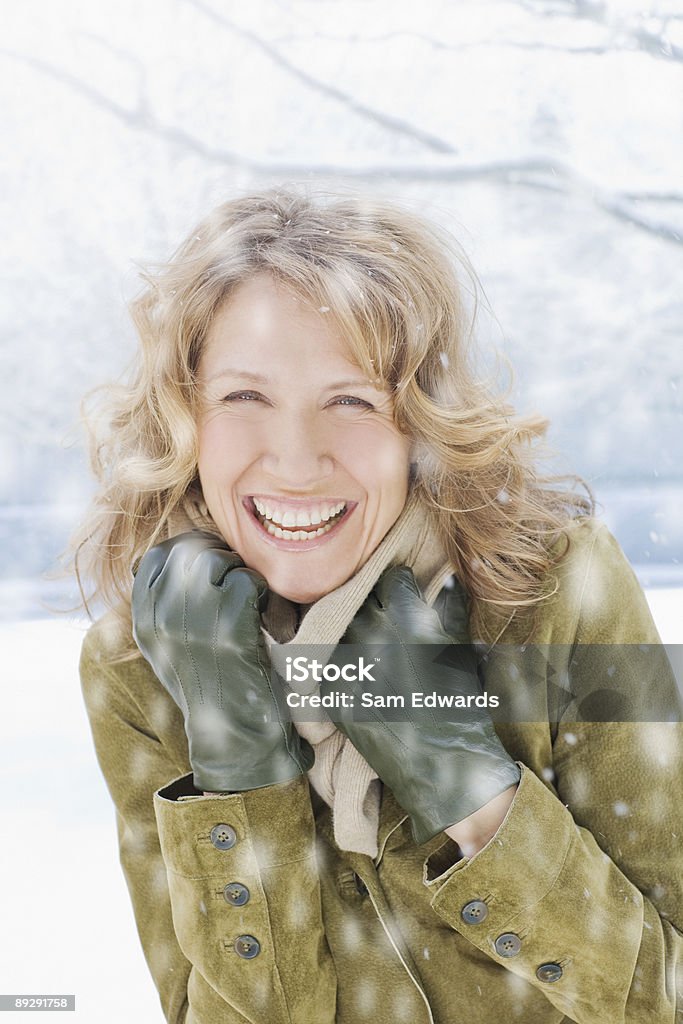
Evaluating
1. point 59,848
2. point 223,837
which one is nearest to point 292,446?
point 223,837

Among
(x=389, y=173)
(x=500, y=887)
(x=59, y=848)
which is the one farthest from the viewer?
(x=59, y=848)

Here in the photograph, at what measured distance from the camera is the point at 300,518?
69 cm

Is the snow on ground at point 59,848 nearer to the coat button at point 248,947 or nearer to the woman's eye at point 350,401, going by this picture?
the coat button at point 248,947

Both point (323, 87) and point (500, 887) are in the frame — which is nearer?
point (500, 887)

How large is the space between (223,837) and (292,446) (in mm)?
320

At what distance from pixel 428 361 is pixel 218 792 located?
391mm

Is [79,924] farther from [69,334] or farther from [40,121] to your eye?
[40,121]

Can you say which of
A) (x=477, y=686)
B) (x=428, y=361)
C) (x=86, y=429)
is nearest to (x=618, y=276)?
(x=428, y=361)

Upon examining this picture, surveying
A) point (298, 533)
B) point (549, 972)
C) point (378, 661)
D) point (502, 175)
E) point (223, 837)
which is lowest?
point (549, 972)

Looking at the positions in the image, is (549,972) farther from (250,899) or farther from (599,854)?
(250,899)

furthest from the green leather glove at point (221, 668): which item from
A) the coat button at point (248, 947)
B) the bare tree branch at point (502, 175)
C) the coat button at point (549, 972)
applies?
the bare tree branch at point (502, 175)

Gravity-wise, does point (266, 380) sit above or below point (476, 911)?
above

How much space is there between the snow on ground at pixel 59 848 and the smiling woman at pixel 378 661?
197mm

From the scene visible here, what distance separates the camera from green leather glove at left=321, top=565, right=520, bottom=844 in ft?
2.06
